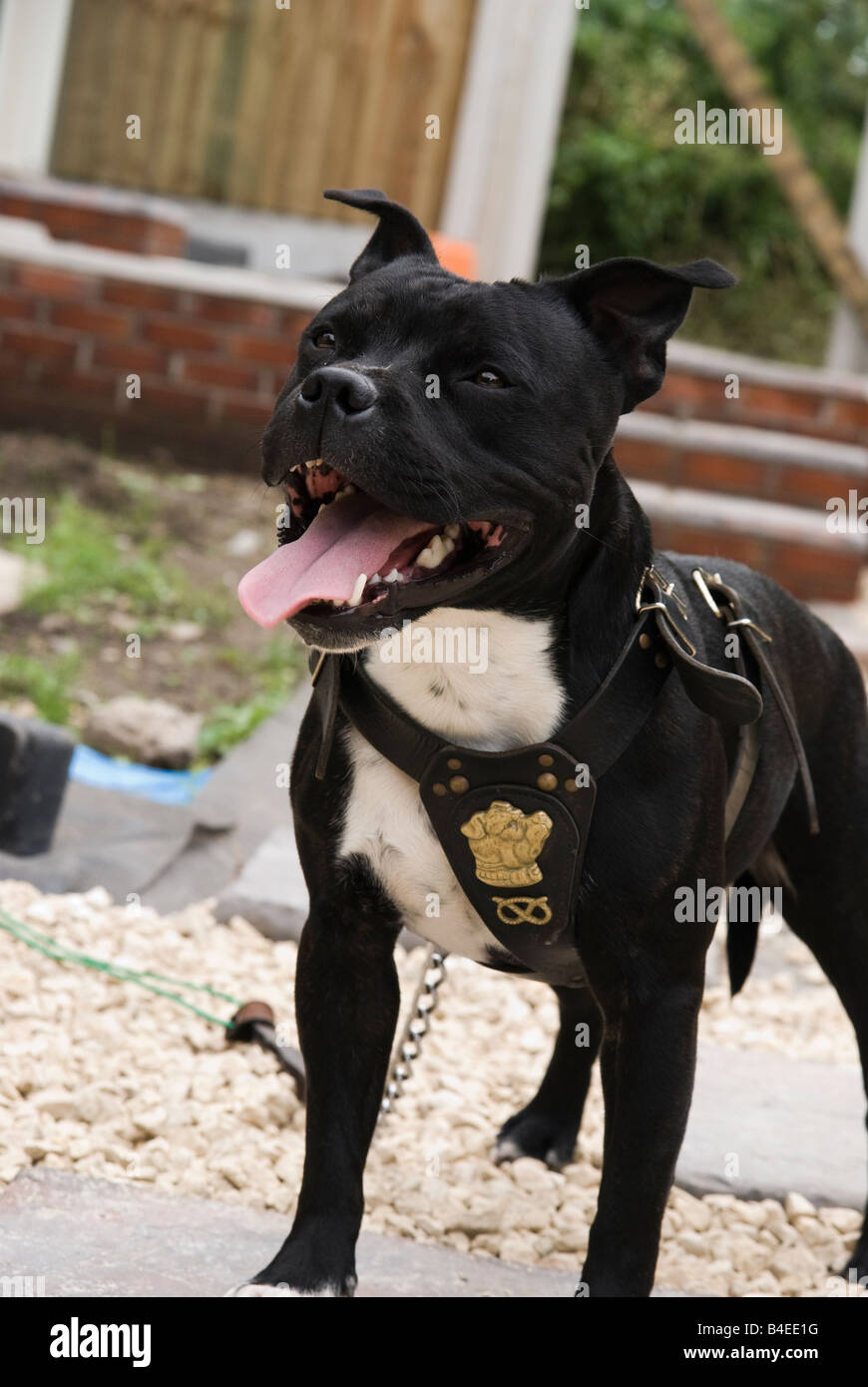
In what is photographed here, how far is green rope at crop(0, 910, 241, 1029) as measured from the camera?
130 inches

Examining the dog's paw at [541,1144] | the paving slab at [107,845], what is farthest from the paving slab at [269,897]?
the dog's paw at [541,1144]

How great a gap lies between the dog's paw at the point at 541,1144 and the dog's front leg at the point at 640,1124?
78 cm

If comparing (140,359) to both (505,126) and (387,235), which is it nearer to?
(505,126)

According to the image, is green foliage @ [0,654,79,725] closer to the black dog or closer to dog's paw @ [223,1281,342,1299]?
the black dog

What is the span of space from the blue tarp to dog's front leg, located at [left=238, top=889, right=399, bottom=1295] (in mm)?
2446

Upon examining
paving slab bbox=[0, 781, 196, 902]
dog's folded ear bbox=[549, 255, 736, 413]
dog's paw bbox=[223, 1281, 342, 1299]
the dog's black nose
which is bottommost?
dog's paw bbox=[223, 1281, 342, 1299]

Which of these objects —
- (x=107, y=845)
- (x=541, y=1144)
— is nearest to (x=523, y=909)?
(x=541, y=1144)

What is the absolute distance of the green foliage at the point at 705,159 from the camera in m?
14.8

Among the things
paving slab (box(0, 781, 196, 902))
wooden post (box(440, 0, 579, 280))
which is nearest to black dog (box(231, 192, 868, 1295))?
paving slab (box(0, 781, 196, 902))

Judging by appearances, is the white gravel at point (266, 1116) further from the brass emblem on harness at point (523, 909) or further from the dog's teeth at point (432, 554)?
the dog's teeth at point (432, 554)

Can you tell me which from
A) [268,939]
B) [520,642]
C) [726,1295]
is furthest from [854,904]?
[268,939]

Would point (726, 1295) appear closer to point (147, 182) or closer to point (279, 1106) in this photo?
point (279, 1106)
